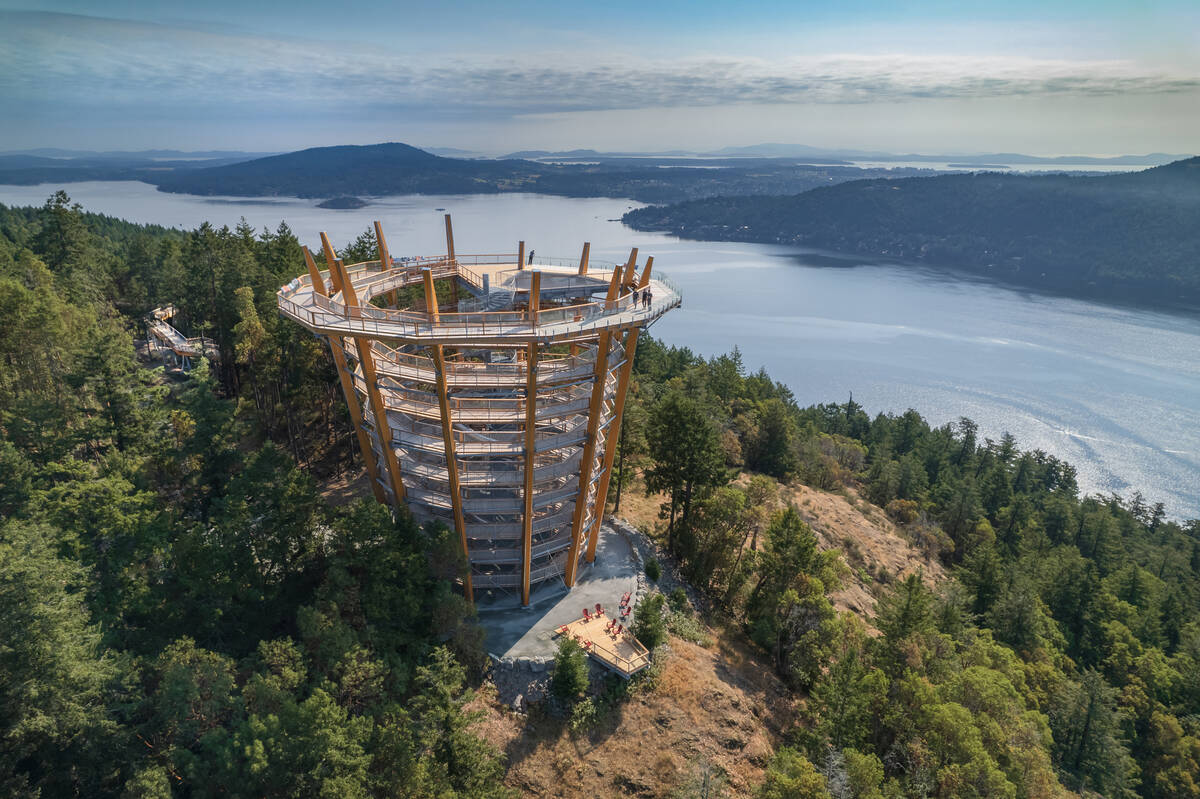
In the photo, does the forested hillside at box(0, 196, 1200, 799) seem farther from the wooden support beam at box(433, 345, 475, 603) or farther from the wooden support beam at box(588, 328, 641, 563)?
the wooden support beam at box(588, 328, 641, 563)

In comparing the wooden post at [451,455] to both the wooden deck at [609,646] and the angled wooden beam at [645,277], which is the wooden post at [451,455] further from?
the angled wooden beam at [645,277]

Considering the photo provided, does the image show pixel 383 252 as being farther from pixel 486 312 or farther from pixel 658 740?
Answer: pixel 658 740

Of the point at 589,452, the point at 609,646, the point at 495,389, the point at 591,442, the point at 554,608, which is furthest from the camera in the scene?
the point at 554,608

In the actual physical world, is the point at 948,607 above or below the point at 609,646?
below

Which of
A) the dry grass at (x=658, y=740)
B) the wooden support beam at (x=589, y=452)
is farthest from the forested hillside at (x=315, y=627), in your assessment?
the wooden support beam at (x=589, y=452)

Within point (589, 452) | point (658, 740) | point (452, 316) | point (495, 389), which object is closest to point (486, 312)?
point (452, 316)

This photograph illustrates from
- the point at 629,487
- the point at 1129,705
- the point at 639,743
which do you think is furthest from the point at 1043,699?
the point at 639,743
